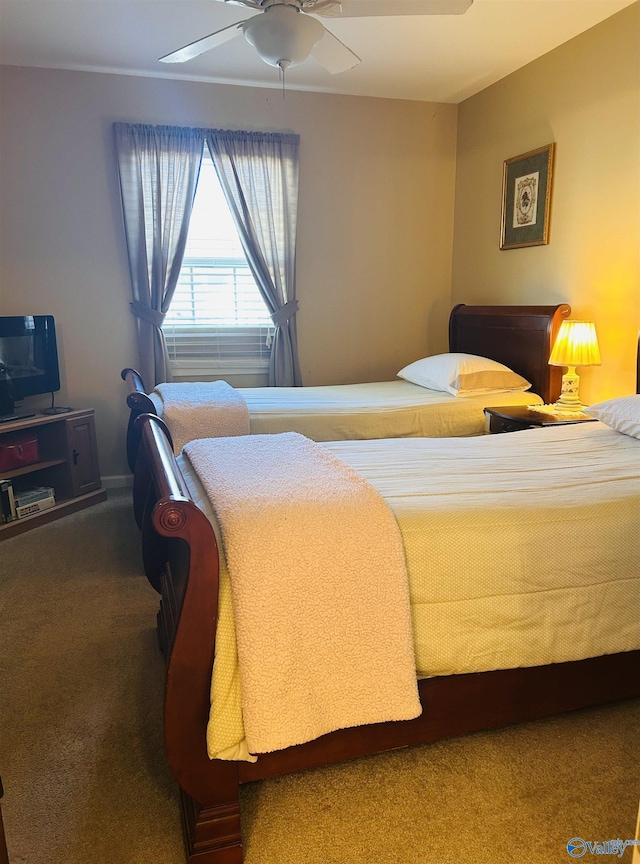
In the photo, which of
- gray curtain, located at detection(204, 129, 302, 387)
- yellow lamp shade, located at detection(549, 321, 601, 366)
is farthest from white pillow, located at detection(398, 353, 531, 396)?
gray curtain, located at detection(204, 129, 302, 387)

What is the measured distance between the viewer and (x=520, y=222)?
12.8 ft

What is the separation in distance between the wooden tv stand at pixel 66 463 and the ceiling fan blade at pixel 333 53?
96.6 inches

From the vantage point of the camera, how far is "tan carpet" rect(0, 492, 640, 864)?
1.45 metres

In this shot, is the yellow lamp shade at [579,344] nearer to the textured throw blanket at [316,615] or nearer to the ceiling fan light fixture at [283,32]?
the ceiling fan light fixture at [283,32]

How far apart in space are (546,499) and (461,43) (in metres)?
2.96

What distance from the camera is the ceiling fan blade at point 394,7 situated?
92.0 inches

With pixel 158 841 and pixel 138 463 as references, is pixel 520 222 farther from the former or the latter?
pixel 158 841

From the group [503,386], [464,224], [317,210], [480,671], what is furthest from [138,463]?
[464,224]

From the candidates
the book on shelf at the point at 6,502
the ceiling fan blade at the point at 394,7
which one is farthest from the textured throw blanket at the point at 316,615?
the book on shelf at the point at 6,502

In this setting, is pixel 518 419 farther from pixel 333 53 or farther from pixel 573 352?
pixel 333 53

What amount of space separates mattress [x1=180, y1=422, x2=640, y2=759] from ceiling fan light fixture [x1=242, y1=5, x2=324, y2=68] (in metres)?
1.78

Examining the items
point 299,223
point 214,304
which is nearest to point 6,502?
point 214,304

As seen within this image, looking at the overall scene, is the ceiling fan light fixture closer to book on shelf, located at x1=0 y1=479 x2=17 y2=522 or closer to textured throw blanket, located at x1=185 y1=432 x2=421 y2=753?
textured throw blanket, located at x1=185 y1=432 x2=421 y2=753

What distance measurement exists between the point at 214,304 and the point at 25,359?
1.31 metres
